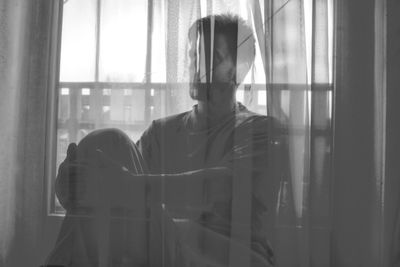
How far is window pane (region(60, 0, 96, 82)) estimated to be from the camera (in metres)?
1.11

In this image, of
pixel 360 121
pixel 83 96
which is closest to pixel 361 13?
pixel 360 121

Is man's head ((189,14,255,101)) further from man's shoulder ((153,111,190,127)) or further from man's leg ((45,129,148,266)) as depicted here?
man's leg ((45,129,148,266))

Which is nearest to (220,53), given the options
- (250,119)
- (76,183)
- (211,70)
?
(211,70)

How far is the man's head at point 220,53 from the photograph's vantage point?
1100 mm

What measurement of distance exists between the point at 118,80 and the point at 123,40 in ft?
0.30

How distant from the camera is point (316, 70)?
3.64ft

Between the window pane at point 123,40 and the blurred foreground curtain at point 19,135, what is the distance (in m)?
0.13

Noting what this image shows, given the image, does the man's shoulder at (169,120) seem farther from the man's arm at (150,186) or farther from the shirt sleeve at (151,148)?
the man's arm at (150,186)

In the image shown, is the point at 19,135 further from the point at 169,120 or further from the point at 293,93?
the point at 293,93

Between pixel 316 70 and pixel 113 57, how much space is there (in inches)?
17.8

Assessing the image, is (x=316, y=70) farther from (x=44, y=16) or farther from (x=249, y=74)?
(x=44, y=16)

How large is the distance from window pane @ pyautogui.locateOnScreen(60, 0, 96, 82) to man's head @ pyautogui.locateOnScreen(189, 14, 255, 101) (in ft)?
0.74

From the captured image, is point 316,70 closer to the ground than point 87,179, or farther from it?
farther from it

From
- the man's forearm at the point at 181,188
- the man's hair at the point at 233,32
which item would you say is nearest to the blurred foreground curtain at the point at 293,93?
the man's hair at the point at 233,32
